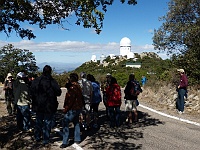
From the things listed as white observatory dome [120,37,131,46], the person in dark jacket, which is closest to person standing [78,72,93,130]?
the person in dark jacket

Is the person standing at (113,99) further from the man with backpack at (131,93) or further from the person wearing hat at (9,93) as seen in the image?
the person wearing hat at (9,93)

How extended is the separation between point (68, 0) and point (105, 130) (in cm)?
425

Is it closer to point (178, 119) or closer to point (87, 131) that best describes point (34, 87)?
point (87, 131)

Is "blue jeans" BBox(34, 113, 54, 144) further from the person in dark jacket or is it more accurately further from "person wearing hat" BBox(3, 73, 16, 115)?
"person wearing hat" BBox(3, 73, 16, 115)

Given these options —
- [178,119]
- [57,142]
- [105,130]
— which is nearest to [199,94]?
[178,119]

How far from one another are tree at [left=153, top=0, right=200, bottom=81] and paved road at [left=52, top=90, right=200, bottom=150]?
816 cm

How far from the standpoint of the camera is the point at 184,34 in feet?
62.4

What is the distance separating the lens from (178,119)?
10461mm

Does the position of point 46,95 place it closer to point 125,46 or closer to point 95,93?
point 95,93

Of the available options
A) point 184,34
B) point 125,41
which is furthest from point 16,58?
point 125,41

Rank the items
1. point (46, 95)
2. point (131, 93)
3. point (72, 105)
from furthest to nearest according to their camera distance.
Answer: point (131, 93) < point (72, 105) < point (46, 95)

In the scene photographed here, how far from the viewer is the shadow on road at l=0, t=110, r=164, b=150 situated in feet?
23.7

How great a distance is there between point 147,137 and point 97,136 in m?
1.41

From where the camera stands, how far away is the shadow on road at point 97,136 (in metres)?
7.22
